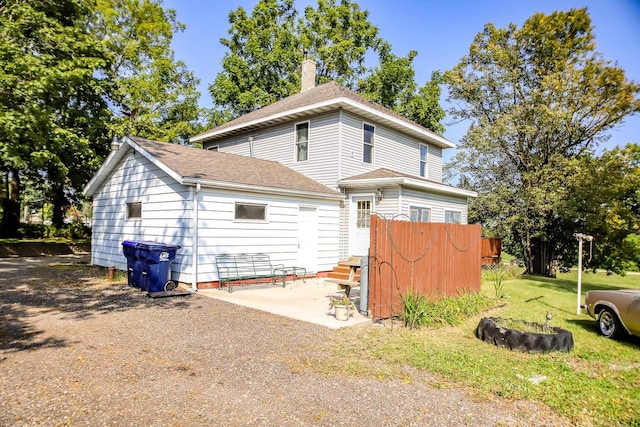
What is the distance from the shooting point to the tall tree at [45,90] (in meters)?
13.1

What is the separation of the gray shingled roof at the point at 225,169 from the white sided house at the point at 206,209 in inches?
1.6

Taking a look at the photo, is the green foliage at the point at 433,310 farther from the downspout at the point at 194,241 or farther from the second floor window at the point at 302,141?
the second floor window at the point at 302,141

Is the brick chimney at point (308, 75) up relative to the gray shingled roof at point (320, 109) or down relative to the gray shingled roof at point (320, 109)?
up

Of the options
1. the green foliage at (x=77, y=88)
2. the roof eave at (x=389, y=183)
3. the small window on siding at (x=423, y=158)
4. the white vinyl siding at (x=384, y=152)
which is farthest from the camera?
the small window on siding at (x=423, y=158)

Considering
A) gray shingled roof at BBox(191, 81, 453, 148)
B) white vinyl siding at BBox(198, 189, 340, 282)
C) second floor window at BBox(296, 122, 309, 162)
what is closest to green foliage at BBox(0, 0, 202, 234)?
gray shingled roof at BBox(191, 81, 453, 148)

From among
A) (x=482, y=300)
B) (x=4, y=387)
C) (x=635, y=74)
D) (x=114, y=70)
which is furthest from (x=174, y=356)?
(x=114, y=70)

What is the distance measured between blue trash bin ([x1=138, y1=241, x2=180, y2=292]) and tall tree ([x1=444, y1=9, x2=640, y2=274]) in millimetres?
15799

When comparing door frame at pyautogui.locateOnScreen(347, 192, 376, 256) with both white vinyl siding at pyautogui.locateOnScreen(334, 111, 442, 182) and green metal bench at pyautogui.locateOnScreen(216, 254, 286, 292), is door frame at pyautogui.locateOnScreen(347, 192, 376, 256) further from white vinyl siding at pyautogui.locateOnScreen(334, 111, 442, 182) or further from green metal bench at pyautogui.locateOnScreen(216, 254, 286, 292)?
green metal bench at pyautogui.locateOnScreen(216, 254, 286, 292)

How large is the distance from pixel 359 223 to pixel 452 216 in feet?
18.0

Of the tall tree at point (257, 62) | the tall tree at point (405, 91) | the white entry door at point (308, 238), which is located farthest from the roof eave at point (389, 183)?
the tall tree at point (257, 62)

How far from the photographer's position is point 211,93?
29953mm

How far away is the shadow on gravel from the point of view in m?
6.01

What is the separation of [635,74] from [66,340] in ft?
81.0

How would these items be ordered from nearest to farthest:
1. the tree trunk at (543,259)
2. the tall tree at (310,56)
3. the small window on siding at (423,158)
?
the small window on siding at (423,158)
the tree trunk at (543,259)
the tall tree at (310,56)
